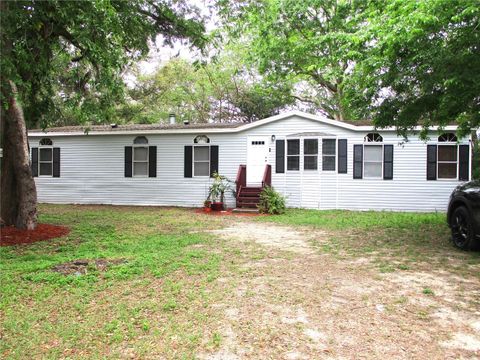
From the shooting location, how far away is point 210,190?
13031 mm

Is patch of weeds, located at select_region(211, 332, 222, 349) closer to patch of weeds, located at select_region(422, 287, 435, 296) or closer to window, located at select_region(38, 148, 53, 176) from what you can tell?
patch of weeds, located at select_region(422, 287, 435, 296)

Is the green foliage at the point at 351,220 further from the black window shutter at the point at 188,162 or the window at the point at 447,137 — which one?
the black window shutter at the point at 188,162

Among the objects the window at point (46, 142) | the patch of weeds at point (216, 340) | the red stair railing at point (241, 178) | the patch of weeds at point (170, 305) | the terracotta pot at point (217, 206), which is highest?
the window at point (46, 142)

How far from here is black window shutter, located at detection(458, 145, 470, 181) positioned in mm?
11977

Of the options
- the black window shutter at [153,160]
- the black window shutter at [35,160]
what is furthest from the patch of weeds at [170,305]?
the black window shutter at [35,160]

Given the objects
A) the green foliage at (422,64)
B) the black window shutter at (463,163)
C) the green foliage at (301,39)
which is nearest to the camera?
the green foliage at (422,64)

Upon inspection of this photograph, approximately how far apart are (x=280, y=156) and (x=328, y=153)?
5.34 ft

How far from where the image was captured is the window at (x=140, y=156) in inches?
571

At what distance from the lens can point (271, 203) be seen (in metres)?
11.8

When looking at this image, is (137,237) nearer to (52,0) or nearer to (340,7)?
(52,0)

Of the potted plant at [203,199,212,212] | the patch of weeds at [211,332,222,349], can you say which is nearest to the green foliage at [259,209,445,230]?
the potted plant at [203,199,212,212]

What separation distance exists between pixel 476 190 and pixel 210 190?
28.1 feet

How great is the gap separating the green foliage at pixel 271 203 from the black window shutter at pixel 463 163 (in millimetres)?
5673

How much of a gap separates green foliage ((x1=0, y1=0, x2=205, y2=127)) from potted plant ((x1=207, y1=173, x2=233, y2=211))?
4.89 m
